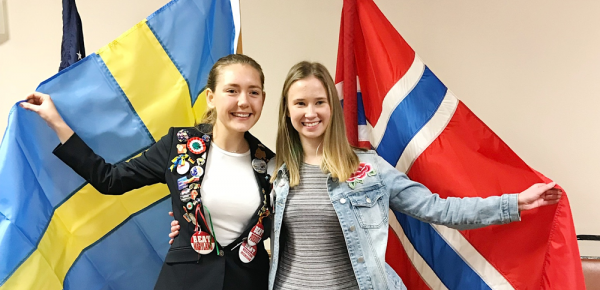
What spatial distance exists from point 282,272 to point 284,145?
1.21 ft

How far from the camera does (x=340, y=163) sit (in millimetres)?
1139

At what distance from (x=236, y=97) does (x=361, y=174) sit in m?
Result: 0.42

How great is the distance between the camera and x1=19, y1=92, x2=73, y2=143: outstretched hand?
111 cm

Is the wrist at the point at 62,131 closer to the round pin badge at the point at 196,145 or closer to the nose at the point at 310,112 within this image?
the round pin badge at the point at 196,145

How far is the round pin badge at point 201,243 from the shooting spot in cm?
109

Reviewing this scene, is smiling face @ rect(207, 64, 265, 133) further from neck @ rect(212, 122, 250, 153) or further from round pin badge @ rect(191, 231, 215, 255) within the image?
round pin badge @ rect(191, 231, 215, 255)

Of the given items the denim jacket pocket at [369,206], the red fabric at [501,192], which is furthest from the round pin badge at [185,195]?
the red fabric at [501,192]

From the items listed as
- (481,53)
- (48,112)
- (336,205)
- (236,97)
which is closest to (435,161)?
(336,205)

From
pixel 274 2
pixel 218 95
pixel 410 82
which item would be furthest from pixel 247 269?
pixel 274 2

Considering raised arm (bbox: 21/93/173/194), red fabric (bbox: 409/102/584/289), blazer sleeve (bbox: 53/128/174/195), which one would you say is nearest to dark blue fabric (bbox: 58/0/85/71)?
raised arm (bbox: 21/93/173/194)

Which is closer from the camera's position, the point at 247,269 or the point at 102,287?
the point at 247,269

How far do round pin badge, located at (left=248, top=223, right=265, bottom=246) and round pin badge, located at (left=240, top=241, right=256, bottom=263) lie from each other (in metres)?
0.01

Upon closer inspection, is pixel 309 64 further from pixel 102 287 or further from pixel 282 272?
pixel 102 287

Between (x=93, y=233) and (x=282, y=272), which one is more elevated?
(x=93, y=233)
